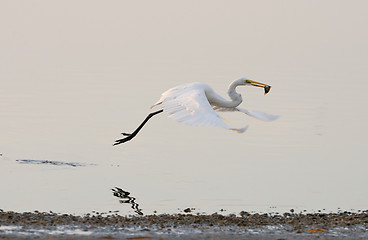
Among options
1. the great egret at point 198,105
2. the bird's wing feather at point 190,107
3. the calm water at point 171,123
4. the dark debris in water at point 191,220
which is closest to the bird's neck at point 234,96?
the great egret at point 198,105

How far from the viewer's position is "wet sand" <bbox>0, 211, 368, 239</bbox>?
10.1 m

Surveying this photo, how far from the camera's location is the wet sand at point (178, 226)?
397 inches

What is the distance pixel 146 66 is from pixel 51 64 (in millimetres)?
3237

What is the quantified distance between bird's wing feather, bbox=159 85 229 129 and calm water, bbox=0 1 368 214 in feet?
4.55

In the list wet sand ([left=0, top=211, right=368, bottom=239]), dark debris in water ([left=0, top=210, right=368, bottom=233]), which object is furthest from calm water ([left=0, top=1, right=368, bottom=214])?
wet sand ([left=0, top=211, right=368, bottom=239])

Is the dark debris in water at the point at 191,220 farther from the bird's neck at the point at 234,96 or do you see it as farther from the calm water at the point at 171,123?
the bird's neck at the point at 234,96

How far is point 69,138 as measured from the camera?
16.9 m

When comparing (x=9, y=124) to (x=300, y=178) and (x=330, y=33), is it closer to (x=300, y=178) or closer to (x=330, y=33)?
(x=300, y=178)

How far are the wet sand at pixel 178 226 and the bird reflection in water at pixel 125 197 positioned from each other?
0.87 metres

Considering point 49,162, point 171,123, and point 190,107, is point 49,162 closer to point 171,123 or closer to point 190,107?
point 190,107

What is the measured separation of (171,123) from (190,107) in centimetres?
693

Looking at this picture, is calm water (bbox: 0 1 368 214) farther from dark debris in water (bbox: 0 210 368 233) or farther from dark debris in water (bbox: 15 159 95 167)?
dark debris in water (bbox: 0 210 368 233)

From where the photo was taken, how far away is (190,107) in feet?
39.9

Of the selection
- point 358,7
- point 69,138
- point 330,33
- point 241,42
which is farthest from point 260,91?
point 358,7
